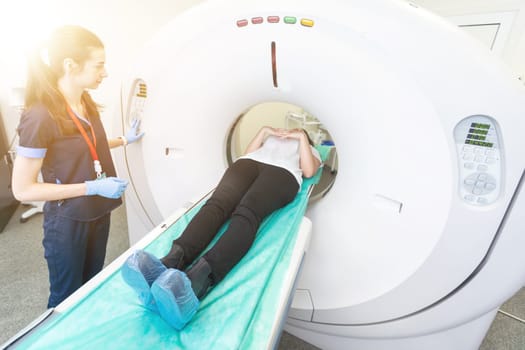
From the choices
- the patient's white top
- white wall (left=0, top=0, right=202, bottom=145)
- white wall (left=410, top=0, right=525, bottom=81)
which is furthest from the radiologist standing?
white wall (left=410, top=0, right=525, bottom=81)

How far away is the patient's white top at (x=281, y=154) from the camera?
1337 mm

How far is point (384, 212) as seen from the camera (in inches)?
36.7

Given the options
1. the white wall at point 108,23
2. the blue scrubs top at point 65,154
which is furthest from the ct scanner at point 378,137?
the white wall at point 108,23

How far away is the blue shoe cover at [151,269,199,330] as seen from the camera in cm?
60

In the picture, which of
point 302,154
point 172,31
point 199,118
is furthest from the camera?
point 302,154

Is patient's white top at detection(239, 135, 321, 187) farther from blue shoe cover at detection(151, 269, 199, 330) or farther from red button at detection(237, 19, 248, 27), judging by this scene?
blue shoe cover at detection(151, 269, 199, 330)

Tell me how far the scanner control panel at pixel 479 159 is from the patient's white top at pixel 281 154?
0.65m

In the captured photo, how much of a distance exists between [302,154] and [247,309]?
875 mm

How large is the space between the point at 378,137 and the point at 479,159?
0.27 meters

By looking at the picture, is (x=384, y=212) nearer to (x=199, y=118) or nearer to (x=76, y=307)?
(x=199, y=118)

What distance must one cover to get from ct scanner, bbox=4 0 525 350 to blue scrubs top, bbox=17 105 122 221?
292 mm

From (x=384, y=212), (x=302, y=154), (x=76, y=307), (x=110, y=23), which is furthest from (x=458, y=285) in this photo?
(x=110, y=23)

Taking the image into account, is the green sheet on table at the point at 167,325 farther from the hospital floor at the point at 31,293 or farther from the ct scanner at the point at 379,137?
the hospital floor at the point at 31,293

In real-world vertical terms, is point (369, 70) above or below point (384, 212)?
above
